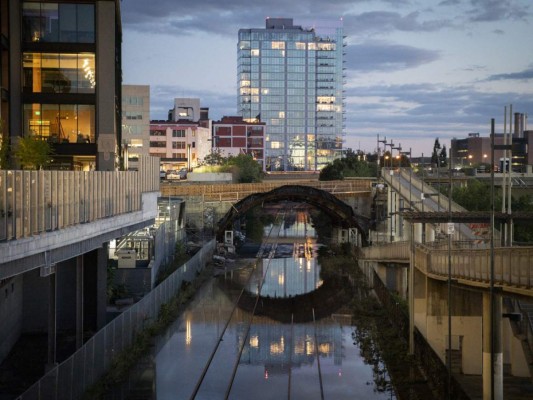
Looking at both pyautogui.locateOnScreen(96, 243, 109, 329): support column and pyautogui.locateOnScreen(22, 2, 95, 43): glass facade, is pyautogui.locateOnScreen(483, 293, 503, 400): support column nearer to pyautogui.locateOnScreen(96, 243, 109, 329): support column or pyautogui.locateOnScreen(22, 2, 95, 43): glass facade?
pyautogui.locateOnScreen(96, 243, 109, 329): support column

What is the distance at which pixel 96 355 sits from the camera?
94.0 ft

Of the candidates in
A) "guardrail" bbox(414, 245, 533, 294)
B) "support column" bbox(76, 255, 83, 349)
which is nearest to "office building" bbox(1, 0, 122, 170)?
"support column" bbox(76, 255, 83, 349)

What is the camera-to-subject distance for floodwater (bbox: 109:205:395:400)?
31.6 meters

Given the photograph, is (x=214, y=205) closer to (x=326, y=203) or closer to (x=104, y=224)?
(x=326, y=203)

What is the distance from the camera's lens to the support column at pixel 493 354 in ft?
80.0

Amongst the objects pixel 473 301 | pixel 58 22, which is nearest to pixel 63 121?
pixel 58 22

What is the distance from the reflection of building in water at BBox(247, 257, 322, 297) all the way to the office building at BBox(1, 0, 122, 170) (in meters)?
20.6

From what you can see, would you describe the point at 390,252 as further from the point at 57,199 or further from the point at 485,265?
the point at 57,199

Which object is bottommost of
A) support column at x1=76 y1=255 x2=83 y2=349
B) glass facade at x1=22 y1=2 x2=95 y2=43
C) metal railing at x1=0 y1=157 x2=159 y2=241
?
support column at x1=76 y1=255 x2=83 y2=349

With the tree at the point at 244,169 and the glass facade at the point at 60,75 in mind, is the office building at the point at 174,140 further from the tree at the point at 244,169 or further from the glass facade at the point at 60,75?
→ the glass facade at the point at 60,75

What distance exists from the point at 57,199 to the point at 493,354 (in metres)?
12.9

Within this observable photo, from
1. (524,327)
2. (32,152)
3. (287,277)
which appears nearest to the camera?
(524,327)

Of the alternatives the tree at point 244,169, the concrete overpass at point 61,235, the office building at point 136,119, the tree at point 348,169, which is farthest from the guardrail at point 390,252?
the office building at point 136,119

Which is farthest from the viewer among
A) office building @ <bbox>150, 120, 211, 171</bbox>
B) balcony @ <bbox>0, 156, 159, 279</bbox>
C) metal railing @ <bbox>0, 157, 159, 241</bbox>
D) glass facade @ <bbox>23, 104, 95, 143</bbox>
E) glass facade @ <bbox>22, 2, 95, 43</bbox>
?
office building @ <bbox>150, 120, 211, 171</bbox>
